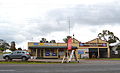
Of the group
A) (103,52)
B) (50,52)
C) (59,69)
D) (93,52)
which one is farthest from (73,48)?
(59,69)

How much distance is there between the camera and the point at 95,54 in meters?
54.2

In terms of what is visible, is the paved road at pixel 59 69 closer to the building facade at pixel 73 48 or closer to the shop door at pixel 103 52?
the building facade at pixel 73 48

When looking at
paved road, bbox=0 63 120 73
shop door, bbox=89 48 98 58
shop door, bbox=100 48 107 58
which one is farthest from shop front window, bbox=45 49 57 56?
paved road, bbox=0 63 120 73

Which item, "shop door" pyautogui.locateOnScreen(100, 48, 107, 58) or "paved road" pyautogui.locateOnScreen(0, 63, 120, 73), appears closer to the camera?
"paved road" pyautogui.locateOnScreen(0, 63, 120, 73)

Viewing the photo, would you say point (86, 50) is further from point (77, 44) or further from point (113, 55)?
point (113, 55)

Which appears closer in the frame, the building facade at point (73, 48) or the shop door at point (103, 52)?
the building facade at point (73, 48)

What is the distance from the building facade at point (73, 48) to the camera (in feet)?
162

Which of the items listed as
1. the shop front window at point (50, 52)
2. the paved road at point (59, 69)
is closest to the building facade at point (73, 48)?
the shop front window at point (50, 52)

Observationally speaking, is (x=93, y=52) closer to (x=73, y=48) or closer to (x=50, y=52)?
(x=73, y=48)

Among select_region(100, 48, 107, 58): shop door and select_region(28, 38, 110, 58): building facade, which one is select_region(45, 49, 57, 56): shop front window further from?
select_region(100, 48, 107, 58): shop door

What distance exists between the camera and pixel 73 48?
169 ft

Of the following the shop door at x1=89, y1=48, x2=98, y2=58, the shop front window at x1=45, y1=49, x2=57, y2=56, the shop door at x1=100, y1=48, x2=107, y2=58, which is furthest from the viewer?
the shop door at x1=100, y1=48, x2=107, y2=58

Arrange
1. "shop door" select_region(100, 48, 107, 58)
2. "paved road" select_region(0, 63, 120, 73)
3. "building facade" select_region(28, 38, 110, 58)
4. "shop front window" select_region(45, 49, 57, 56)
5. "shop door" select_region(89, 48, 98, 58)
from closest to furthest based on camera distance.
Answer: "paved road" select_region(0, 63, 120, 73), "building facade" select_region(28, 38, 110, 58), "shop front window" select_region(45, 49, 57, 56), "shop door" select_region(89, 48, 98, 58), "shop door" select_region(100, 48, 107, 58)

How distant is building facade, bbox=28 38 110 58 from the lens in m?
49.4
